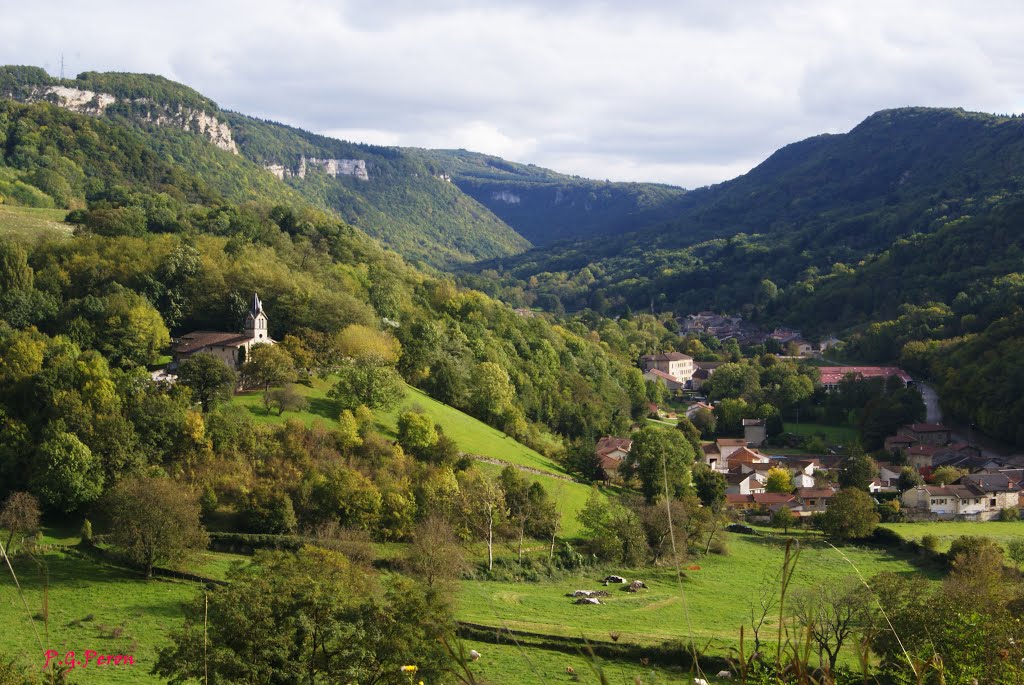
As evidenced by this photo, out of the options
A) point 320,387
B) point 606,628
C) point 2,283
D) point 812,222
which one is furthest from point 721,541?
point 812,222

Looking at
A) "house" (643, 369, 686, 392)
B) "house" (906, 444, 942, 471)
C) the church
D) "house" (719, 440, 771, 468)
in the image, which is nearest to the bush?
"house" (906, 444, 942, 471)

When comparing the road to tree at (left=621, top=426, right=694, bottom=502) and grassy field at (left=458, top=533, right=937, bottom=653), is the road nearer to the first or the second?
tree at (left=621, top=426, right=694, bottom=502)

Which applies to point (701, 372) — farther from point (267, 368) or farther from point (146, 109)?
point (146, 109)

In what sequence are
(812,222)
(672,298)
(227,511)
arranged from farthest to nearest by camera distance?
(812,222), (672,298), (227,511)

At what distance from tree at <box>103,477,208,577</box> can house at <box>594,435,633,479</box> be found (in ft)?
86.6

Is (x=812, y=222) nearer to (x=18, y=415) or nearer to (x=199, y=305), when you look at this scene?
(x=199, y=305)

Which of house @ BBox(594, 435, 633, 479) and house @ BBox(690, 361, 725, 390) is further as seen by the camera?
house @ BBox(690, 361, 725, 390)

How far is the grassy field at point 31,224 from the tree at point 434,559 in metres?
35.3

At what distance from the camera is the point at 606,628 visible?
95.8 ft

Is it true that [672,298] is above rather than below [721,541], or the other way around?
above

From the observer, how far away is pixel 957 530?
47.0 metres

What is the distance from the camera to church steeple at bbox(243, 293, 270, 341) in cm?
4712

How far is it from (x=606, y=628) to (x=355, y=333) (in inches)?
1035

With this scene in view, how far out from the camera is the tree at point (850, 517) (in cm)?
4400
